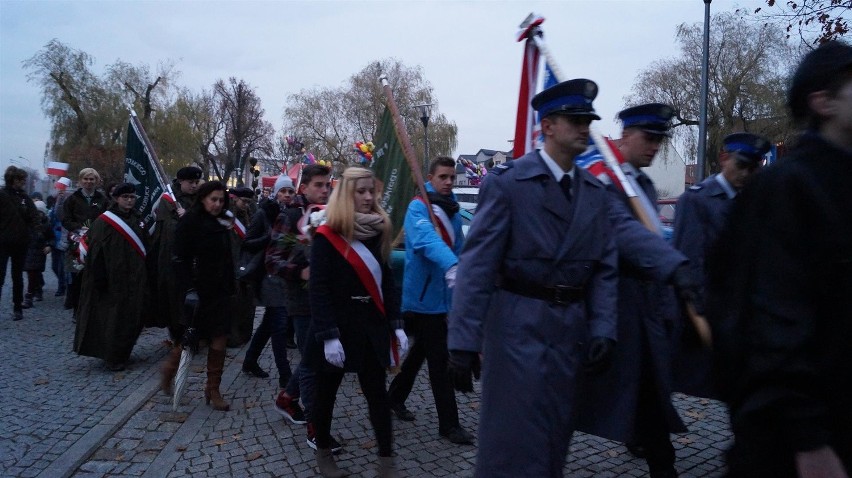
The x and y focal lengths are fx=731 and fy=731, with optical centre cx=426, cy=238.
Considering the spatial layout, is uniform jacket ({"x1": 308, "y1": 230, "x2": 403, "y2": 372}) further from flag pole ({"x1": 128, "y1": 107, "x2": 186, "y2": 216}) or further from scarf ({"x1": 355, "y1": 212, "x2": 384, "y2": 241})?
flag pole ({"x1": 128, "y1": 107, "x2": 186, "y2": 216})

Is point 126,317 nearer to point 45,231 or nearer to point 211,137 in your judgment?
point 45,231

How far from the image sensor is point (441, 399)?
5.15m

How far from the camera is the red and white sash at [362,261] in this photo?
13.8ft

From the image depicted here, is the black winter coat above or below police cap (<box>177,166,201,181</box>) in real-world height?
below

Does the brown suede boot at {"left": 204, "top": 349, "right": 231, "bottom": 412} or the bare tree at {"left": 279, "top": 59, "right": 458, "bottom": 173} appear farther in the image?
the bare tree at {"left": 279, "top": 59, "right": 458, "bottom": 173}

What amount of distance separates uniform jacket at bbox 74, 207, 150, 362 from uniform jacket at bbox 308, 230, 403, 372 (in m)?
3.97

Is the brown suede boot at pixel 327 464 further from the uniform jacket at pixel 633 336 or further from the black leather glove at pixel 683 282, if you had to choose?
the black leather glove at pixel 683 282

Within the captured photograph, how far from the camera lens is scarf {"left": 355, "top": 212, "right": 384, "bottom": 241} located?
14.1 feet

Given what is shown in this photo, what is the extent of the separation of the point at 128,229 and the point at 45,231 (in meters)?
5.51

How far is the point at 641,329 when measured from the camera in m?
3.72

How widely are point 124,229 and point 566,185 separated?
5.77m

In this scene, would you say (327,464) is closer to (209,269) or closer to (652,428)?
(652,428)

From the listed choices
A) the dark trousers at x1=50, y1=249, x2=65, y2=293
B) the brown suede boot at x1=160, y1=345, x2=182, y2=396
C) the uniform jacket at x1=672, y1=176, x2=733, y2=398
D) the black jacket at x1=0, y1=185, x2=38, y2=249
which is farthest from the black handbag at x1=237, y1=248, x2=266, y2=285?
the dark trousers at x1=50, y1=249, x2=65, y2=293

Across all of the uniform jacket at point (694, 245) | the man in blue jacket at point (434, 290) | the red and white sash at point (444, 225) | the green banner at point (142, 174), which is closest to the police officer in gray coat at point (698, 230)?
the uniform jacket at point (694, 245)
